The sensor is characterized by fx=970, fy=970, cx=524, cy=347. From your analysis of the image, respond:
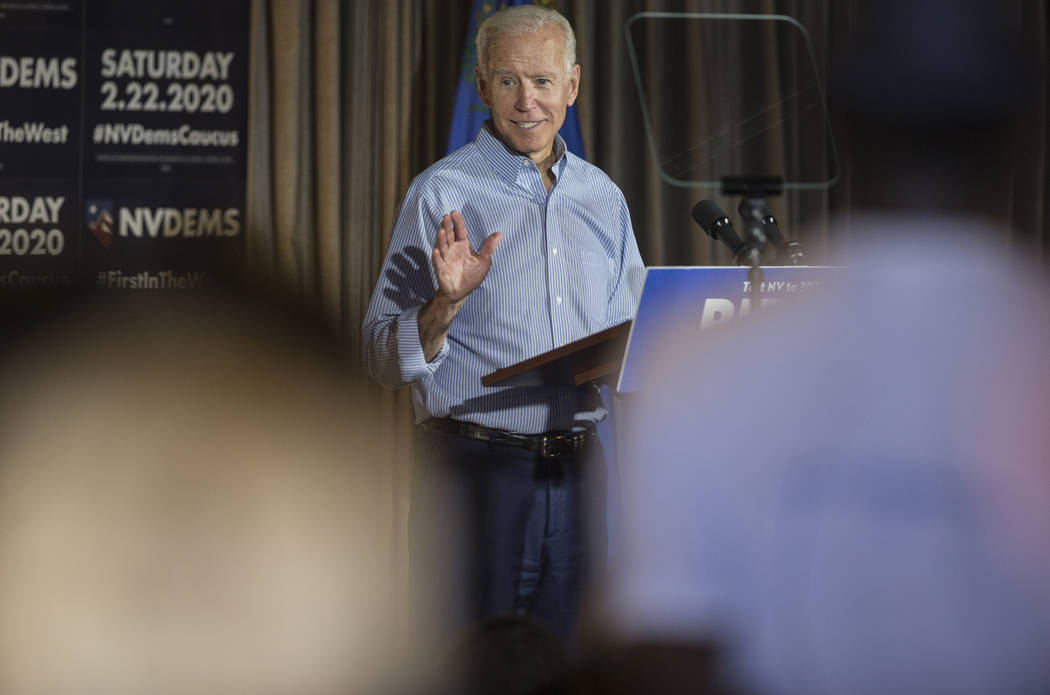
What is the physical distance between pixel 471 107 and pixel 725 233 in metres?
1.61

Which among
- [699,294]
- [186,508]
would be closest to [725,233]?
[699,294]

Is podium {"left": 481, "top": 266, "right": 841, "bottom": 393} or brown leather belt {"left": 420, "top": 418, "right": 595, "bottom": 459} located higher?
podium {"left": 481, "top": 266, "right": 841, "bottom": 393}

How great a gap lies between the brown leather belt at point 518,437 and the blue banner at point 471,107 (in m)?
1.30

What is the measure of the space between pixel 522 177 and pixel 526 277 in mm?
200

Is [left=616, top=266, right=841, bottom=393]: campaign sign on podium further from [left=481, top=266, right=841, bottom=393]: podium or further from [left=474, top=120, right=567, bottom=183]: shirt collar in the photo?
[left=474, top=120, right=567, bottom=183]: shirt collar

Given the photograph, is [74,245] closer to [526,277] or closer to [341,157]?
[341,157]

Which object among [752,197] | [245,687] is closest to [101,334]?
[245,687]

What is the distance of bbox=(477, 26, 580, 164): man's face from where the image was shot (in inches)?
70.7

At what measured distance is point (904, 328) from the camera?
2.27 ft

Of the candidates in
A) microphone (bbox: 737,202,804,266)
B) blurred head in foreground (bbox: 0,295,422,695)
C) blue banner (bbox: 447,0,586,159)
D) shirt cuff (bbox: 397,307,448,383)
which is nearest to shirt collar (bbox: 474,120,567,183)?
shirt cuff (bbox: 397,307,448,383)

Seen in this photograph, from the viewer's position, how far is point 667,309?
4.10 feet

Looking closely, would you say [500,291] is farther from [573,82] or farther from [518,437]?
[573,82]

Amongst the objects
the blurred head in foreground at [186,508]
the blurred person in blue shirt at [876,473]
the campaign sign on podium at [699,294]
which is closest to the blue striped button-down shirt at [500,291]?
the campaign sign on podium at [699,294]

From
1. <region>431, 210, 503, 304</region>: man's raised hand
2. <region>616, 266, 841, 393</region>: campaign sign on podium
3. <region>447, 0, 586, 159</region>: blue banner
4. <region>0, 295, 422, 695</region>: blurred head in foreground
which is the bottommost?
<region>0, 295, 422, 695</region>: blurred head in foreground
